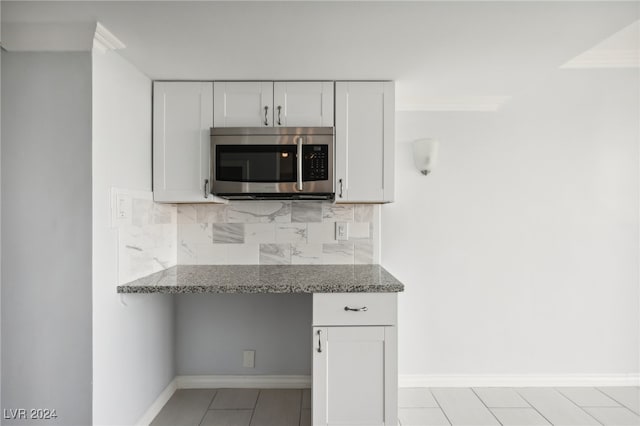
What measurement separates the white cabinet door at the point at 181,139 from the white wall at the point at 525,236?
132 centimetres

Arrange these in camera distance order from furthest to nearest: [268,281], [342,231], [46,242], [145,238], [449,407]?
1. [342,231]
2. [449,407]
3. [145,238]
4. [268,281]
5. [46,242]

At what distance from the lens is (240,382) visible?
2.68m

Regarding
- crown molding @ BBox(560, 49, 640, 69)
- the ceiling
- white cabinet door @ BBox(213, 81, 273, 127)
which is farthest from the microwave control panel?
crown molding @ BBox(560, 49, 640, 69)

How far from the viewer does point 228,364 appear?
2703mm

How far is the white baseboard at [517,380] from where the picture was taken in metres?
2.69

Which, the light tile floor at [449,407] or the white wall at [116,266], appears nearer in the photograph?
the white wall at [116,266]

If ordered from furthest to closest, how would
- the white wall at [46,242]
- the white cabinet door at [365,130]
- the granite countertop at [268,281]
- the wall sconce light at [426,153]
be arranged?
the wall sconce light at [426,153], the white cabinet door at [365,130], the granite countertop at [268,281], the white wall at [46,242]

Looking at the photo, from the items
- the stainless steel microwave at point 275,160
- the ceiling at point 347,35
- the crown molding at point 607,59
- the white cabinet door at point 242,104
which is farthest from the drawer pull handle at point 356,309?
the crown molding at point 607,59

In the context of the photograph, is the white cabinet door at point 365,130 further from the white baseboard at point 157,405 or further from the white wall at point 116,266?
the white baseboard at point 157,405

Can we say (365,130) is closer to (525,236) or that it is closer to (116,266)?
(525,236)

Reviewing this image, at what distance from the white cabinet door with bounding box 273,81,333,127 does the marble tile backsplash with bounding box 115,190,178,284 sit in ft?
3.04

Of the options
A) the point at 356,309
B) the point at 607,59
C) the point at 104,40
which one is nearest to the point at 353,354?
the point at 356,309

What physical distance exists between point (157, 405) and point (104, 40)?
2.09 m

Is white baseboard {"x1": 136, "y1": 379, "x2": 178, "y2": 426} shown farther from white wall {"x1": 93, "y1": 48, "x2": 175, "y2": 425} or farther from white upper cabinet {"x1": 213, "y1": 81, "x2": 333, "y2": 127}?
white upper cabinet {"x1": 213, "y1": 81, "x2": 333, "y2": 127}
